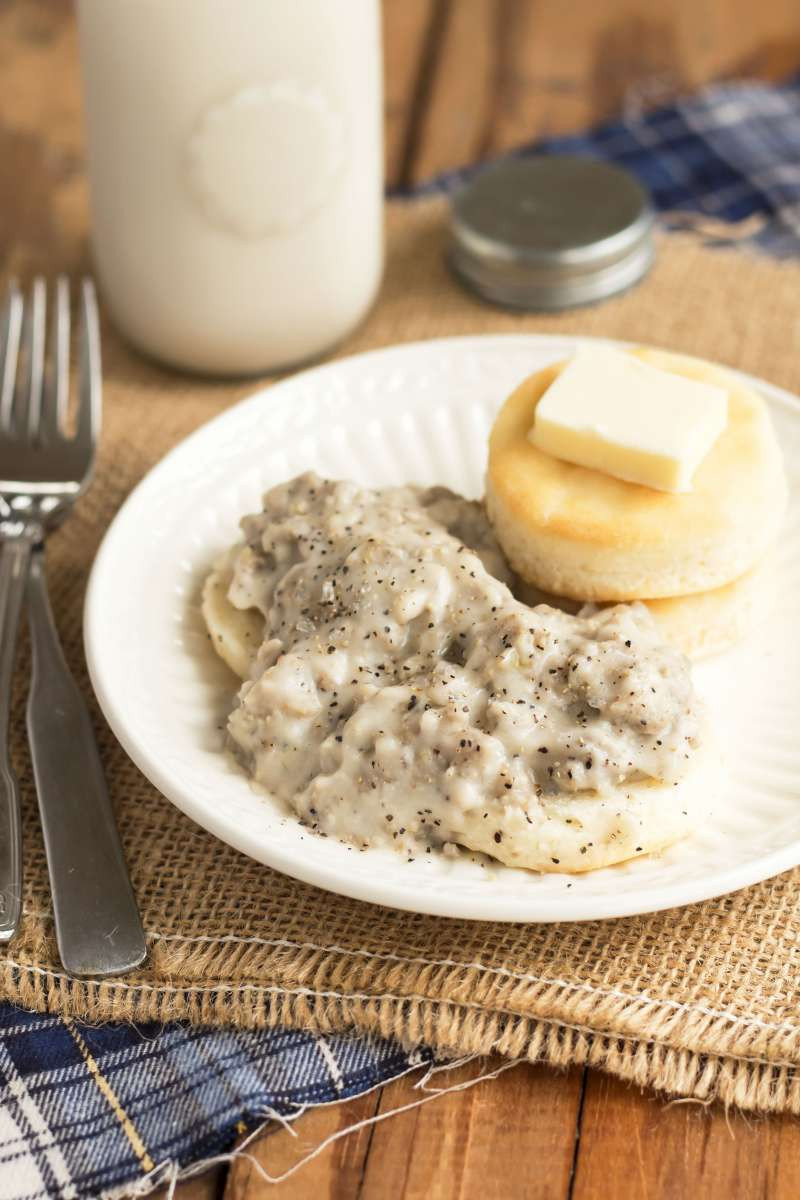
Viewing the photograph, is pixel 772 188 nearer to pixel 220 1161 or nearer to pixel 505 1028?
pixel 505 1028

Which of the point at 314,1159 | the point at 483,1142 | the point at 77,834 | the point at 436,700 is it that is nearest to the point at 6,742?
the point at 77,834

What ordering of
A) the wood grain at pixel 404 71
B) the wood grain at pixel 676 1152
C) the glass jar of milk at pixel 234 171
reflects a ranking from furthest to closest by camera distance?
the wood grain at pixel 404 71 → the glass jar of milk at pixel 234 171 → the wood grain at pixel 676 1152

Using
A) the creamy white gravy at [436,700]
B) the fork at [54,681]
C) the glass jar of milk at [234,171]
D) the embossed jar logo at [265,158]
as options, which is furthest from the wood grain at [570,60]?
the creamy white gravy at [436,700]

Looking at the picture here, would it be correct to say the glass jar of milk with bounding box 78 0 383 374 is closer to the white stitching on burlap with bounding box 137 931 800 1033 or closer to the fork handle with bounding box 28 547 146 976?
the fork handle with bounding box 28 547 146 976

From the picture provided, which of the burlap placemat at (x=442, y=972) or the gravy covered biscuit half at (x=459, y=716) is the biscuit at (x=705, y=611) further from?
the burlap placemat at (x=442, y=972)

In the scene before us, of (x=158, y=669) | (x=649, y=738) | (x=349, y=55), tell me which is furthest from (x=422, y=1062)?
(x=349, y=55)

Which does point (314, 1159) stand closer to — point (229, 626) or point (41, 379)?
point (229, 626)

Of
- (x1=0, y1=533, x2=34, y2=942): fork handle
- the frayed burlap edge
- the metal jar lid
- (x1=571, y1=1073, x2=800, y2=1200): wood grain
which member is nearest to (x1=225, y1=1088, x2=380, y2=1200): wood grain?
the frayed burlap edge
